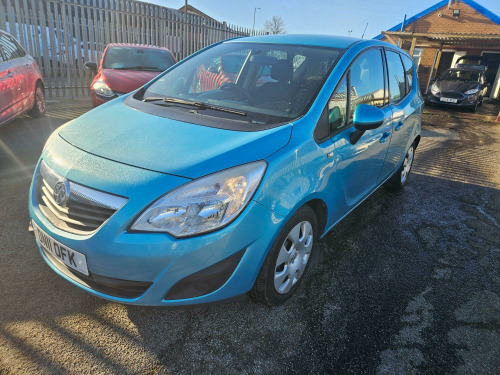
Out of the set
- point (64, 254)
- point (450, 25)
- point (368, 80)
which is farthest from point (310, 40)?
point (450, 25)

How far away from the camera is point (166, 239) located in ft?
5.20

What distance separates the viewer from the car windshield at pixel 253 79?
2.30 meters

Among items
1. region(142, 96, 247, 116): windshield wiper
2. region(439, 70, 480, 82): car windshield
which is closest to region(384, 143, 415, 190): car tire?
region(142, 96, 247, 116): windshield wiper

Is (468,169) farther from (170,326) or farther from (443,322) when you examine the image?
(170,326)

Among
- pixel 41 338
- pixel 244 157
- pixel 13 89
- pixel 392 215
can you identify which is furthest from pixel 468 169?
pixel 13 89

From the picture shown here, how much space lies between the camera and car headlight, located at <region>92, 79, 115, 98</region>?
19.9 feet

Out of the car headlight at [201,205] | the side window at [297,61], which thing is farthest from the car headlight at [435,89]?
the car headlight at [201,205]

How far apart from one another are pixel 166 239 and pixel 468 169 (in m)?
5.60

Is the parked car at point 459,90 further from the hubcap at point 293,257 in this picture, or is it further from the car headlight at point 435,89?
the hubcap at point 293,257

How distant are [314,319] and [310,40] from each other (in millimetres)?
2151

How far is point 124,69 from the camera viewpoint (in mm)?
6895

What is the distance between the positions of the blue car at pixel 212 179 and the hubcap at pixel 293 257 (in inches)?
0.4

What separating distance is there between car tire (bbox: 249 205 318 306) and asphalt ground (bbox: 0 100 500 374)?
0.13 meters

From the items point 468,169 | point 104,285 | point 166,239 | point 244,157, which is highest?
point 244,157
